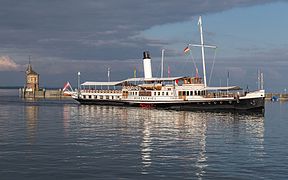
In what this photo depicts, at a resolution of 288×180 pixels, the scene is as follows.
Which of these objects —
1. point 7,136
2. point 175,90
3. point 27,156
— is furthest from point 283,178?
point 175,90

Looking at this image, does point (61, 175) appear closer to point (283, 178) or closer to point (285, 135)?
point (283, 178)

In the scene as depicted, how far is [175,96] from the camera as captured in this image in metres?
88.1

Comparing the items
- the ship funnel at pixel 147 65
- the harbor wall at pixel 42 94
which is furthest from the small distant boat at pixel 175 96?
the harbor wall at pixel 42 94

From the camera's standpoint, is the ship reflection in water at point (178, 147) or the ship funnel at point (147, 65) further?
the ship funnel at point (147, 65)

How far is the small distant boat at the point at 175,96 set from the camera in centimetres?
7931

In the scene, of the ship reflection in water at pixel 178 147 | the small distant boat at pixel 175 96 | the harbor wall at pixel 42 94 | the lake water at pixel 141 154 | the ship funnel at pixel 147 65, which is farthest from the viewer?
the harbor wall at pixel 42 94

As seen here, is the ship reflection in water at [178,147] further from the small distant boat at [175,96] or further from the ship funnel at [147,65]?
the ship funnel at [147,65]

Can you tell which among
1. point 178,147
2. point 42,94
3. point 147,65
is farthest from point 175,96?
point 42,94

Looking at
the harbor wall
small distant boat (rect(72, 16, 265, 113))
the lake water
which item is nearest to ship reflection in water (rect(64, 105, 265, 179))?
the lake water

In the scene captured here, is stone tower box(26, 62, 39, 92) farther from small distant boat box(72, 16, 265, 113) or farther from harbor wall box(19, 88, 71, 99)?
small distant boat box(72, 16, 265, 113)

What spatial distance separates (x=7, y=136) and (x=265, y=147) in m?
24.2

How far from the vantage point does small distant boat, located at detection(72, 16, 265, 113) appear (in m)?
79.3

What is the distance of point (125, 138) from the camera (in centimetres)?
4000

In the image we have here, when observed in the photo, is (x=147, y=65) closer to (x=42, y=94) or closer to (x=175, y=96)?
(x=175, y=96)
